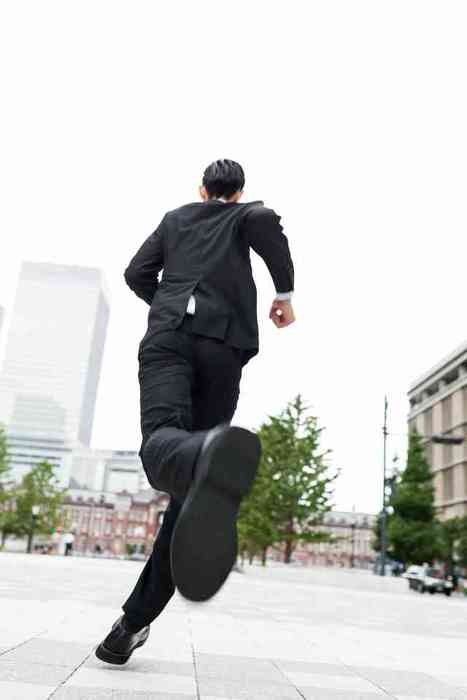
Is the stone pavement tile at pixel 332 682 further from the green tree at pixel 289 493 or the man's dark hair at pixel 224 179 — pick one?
the green tree at pixel 289 493


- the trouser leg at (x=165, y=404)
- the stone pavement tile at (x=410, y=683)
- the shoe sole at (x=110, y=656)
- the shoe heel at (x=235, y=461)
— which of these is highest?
the trouser leg at (x=165, y=404)

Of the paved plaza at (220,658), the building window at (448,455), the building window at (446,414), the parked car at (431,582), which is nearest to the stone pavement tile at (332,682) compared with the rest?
the paved plaza at (220,658)

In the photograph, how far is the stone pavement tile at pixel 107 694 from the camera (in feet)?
6.70

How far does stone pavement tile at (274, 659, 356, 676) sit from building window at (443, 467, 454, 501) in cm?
5679

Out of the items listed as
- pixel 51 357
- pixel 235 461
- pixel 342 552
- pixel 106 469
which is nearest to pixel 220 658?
pixel 235 461

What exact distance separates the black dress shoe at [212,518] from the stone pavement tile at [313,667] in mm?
1527

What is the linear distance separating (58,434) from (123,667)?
175 metres

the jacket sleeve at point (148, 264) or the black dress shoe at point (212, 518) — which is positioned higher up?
the jacket sleeve at point (148, 264)

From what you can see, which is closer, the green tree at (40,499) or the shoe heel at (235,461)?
the shoe heel at (235,461)

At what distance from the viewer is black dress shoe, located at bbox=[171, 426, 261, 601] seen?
1779 millimetres

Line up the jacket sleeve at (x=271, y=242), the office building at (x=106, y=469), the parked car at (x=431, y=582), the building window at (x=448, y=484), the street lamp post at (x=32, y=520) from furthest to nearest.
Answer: the office building at (x=106, y=469), the building window at (x=448, y=484), the street lamp post at (x=32, y=520), the parked car at (x=431, y=582), the jacket sleeve at (x=271, y=242)

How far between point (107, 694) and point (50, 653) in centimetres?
93

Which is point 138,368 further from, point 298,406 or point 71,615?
point 298,406

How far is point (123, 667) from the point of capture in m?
2.70
